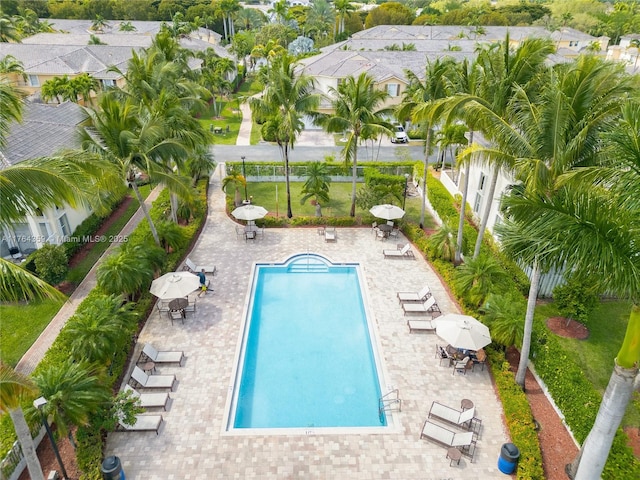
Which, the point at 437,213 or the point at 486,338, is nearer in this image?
the point at 486,338

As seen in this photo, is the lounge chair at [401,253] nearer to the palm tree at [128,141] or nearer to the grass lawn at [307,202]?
the grass lawn at [307,202]

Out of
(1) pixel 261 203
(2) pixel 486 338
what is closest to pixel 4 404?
(2) pixel 486 338

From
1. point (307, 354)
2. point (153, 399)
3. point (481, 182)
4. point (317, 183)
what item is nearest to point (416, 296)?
point (307, 354)

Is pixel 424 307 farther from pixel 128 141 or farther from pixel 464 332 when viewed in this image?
pixel 128 141

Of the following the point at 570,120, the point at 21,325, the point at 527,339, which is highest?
the point at 570,120

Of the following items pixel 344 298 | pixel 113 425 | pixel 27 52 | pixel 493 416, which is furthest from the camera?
pixel 27 52

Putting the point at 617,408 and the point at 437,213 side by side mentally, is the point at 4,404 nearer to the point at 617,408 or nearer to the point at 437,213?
the point at 617,408
